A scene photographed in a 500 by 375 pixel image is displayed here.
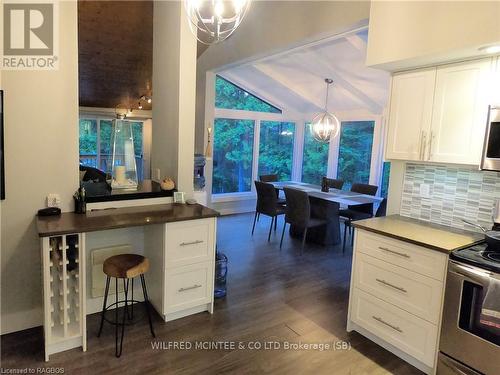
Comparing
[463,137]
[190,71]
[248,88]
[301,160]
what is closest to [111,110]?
[248,88]

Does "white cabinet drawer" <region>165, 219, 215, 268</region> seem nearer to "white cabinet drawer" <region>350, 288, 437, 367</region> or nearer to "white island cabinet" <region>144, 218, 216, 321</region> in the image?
"white island cabinet" <region>144, 218, 216, 321</region>

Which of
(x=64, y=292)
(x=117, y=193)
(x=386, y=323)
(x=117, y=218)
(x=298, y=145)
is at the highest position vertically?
(x=298, y=145)

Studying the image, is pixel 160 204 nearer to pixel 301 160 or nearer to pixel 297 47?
pixel 297 47

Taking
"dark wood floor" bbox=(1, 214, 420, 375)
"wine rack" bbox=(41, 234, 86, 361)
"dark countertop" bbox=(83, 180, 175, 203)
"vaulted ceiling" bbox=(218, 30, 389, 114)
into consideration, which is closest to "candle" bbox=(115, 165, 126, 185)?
"dark countertop" bbox=(83, 180, 175, 203)

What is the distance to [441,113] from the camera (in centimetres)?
244

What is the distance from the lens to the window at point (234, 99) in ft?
22.0

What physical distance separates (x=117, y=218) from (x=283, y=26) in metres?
3.09

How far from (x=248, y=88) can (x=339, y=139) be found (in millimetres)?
2076

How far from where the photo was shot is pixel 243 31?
4941mm

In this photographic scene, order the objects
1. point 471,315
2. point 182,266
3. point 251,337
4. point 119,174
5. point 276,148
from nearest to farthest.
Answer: point 471,315 < point 251,337 < point 182,266 < point 119,174 < point 276,148

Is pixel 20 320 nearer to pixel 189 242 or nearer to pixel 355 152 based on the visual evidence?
pixel 189 242

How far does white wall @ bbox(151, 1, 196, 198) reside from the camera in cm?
310

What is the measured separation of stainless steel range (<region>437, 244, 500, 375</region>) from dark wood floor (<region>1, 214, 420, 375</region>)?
39cm

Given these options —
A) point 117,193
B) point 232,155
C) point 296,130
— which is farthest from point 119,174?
point 296,130
